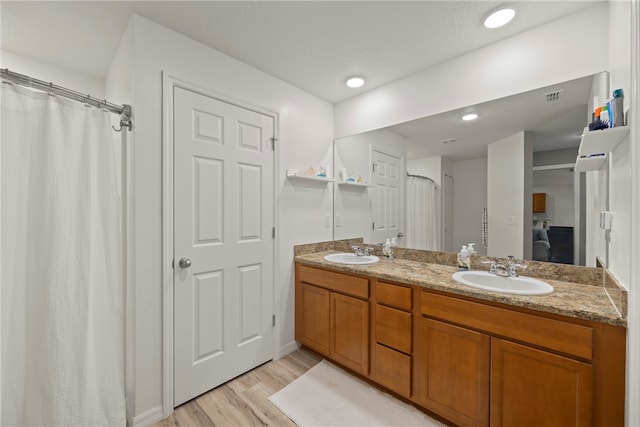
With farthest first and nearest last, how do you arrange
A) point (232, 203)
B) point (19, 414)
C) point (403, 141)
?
point (403, 141)
point (232, 203)
point (19, 414)

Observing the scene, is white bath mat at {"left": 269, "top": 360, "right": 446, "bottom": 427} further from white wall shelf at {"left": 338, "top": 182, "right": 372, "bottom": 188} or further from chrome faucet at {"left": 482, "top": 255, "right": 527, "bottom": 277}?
white wall shelf at {"left": 338, "top": 182, "right": 372, "bottom": 188}

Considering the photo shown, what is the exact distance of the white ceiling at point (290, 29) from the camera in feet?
4.89

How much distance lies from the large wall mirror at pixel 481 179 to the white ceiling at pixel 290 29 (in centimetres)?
47

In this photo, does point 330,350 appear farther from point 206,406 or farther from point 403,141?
point 403,141

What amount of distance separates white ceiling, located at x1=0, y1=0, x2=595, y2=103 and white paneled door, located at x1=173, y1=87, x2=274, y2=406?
1.46ft

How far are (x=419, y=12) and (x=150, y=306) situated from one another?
2414mm

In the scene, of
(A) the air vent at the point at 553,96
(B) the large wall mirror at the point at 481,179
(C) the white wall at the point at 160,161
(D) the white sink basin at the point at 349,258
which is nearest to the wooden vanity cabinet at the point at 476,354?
(D) the white sink basin at the point at 349,258

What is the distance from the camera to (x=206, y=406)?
174cm

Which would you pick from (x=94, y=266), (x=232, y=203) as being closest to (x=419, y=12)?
(x=232, y=203)

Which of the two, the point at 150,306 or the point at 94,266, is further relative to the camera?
the point at 150,306

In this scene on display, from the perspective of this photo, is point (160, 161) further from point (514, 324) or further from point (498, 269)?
point (498, 269)

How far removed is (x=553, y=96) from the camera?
1.61 metres

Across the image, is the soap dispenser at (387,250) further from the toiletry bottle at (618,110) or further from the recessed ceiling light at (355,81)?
the toiletry bottle at (618,110)

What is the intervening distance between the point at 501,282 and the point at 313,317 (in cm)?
145
